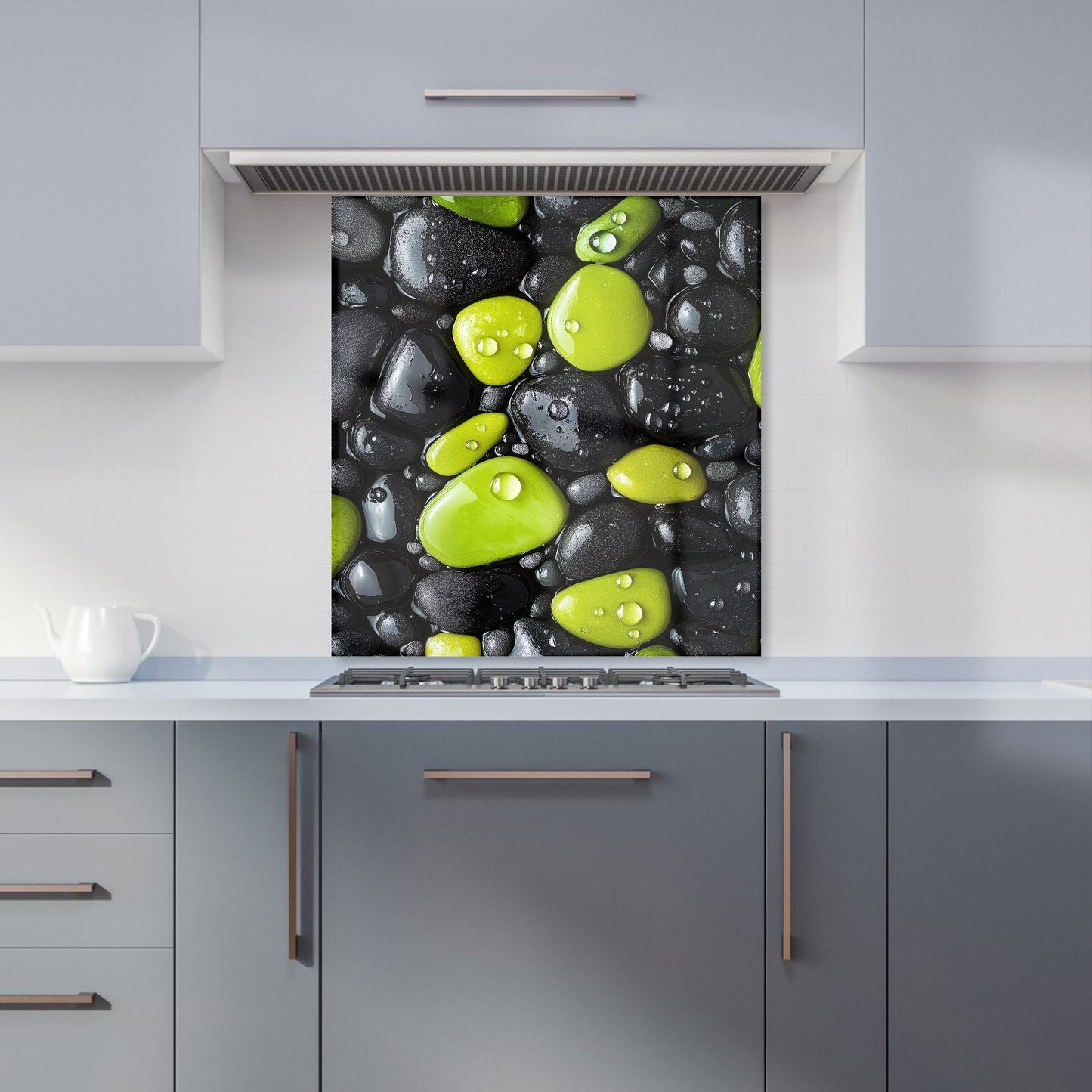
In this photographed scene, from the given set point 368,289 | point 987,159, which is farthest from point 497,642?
point 987,159

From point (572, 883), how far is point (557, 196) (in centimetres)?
154

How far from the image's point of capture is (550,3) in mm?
2078

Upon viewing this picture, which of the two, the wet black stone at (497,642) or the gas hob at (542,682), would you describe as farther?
the wet black stone at (497,642)

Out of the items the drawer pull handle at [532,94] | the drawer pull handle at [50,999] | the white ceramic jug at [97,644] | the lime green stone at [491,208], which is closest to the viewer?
the drawer pull handle at [50,999]

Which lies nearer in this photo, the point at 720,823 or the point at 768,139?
the point at 720,823

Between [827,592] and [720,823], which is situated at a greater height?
[827,592]

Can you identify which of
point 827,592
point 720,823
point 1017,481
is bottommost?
point 720,823

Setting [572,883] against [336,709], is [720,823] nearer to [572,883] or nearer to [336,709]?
[572,883]

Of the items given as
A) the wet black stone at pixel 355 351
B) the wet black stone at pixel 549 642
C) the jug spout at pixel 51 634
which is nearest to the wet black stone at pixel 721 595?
the wet black stone at pixel 549 642

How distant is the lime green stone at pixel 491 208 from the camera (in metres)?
2.39

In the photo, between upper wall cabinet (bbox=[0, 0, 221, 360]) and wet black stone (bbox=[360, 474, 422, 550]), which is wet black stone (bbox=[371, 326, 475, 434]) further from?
upper wall cabinet (bbox=[0, 0, 221, 360])

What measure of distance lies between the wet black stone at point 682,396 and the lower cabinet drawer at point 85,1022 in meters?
1.55

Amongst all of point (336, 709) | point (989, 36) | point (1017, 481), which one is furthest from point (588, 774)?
point (989, 36)

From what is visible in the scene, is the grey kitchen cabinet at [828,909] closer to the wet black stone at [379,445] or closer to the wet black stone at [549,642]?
the wet black stone at [549,642]
